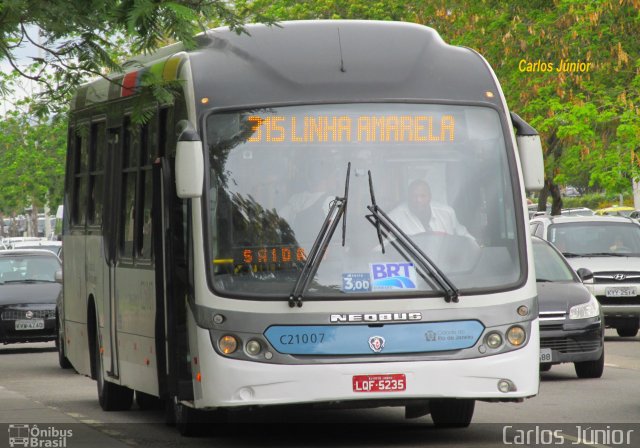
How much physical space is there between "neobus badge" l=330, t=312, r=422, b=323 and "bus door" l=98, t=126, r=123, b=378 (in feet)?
12.0

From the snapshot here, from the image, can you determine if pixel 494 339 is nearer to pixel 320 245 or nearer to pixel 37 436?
pixel 320 245

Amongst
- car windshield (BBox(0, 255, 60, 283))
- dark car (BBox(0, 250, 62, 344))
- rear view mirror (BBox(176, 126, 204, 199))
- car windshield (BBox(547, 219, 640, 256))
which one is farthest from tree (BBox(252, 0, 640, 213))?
rear view mirror (BBox(176, 126, 204, 199))

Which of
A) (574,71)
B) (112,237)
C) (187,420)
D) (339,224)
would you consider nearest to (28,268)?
(112,237)

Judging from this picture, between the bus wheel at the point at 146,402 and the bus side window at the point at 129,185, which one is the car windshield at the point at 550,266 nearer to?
the bus wheel at the point at 146,402

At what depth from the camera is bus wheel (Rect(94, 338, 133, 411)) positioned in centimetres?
1510

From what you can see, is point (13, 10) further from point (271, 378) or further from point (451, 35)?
point (451, 35)

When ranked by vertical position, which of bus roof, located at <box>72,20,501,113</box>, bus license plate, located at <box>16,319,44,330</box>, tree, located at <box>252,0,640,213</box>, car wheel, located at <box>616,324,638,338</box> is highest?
tree, located at <box>252,0,640,213</box>

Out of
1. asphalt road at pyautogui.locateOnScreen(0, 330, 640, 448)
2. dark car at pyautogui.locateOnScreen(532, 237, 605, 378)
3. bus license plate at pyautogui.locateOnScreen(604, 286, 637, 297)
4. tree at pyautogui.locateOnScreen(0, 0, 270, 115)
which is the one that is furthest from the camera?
bus license plate at pyautogui.locateOnScreen(604, 286, 637, 297)

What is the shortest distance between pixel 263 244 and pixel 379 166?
991 mm

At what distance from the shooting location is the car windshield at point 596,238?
2536 cm

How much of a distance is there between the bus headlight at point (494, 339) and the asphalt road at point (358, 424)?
0.81 meters

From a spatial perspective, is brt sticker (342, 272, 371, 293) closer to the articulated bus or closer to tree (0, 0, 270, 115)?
the articulated bus

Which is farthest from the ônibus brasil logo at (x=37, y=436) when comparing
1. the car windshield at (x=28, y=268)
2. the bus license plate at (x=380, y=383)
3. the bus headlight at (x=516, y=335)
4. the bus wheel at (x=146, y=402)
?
the car windshield at (x=28, y=268)

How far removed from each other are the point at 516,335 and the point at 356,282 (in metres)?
1.19
